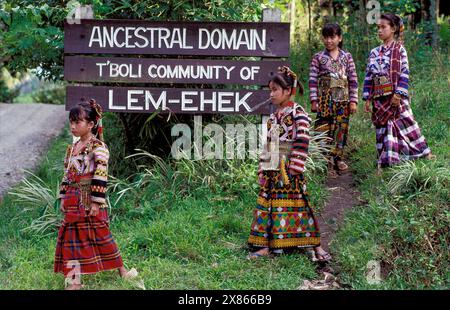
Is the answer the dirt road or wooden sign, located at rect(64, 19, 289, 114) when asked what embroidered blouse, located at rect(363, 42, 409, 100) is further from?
the dirt road

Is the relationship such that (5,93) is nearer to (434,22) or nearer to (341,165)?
(434,22)

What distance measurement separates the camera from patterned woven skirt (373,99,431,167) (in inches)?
273

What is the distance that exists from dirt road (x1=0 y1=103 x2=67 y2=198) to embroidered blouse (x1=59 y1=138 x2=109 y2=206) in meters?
3.63

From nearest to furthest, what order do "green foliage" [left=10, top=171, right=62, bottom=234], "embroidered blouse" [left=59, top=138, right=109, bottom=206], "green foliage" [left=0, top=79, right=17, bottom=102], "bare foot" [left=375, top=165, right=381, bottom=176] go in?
"embroidered blouse" [left=59, top=138, right=109, bottom=206] → "green foliage" [left=10, top=171, right=62, bottom=234] → "bare foot" [left=375, top=165, right=381, bottom=176] → "green foliage" [left=0, top=79, right=17, bottom=102]

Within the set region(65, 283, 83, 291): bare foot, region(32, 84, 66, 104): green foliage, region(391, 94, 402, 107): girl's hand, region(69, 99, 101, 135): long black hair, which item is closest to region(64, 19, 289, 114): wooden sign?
region(391, 94, 402, 107): girl's hand

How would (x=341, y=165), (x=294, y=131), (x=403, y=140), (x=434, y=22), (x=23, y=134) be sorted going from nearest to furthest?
1. (x=294, y=131)
2. (x=403, y=140)
3. (x=341, y=165)
4. (x=434, y=22)
5. (x=23, y=134)

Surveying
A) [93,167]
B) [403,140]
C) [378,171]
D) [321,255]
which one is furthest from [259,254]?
[403,140]

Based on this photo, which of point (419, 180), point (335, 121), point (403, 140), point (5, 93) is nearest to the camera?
point (419, 180)

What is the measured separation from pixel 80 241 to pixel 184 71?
97.6 inches

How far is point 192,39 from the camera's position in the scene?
696 centimetres

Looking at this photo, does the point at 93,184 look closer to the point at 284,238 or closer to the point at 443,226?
the point at 284,238

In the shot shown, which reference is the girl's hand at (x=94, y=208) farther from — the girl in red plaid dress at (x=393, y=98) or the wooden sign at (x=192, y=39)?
the girl in red plaid dress at (x=393, y=98)

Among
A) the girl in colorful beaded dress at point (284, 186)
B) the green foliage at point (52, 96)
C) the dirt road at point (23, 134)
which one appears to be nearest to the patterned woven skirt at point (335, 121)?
the girl in colorful beaded dress at point (284, 186)

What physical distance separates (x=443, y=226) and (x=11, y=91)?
14520 millimetres
